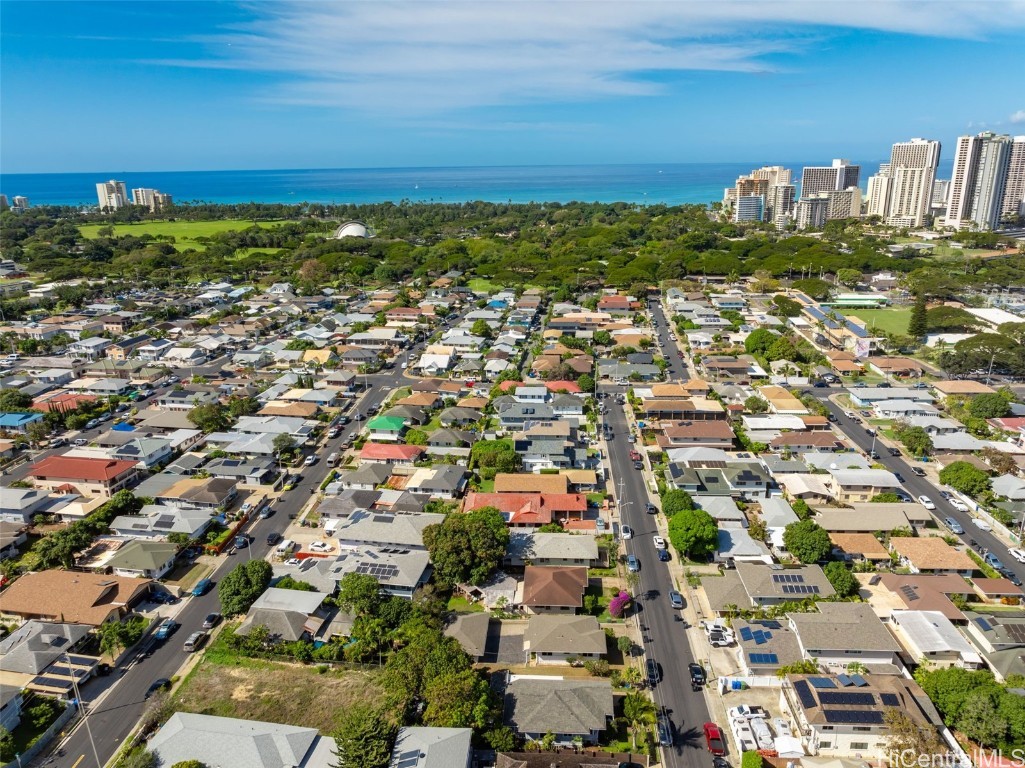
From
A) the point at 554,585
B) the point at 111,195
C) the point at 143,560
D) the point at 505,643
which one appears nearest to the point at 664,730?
the point at 505,643

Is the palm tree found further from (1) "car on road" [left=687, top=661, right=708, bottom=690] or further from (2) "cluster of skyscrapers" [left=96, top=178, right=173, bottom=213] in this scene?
(2) "cluster of skyscrapers" [left=96, top=178, right=173, bottom=213]

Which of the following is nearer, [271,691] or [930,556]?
[271,691]

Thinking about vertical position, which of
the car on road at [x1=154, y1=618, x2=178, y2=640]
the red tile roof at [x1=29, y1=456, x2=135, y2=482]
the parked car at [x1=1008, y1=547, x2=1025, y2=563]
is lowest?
the car on road at [x1=154, y1=618, x2=178, y2=640]

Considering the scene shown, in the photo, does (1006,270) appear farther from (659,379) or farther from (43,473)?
(43,473)

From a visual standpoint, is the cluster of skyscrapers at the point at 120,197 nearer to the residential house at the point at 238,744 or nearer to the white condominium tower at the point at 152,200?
the white condominium tower at the point at 152,200

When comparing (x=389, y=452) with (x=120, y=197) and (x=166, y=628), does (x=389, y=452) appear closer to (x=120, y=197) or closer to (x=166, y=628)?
(x=166, y=628)

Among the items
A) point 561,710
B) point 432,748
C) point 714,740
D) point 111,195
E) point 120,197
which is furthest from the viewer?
point 120,197

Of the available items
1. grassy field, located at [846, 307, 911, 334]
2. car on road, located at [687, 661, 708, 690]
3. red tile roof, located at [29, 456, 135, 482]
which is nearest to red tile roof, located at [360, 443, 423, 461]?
red tile roof, located at [29, 456, 135, 482]

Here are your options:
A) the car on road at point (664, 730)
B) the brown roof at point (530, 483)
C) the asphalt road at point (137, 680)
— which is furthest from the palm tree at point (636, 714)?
the asphalt road at point (137, 680)
